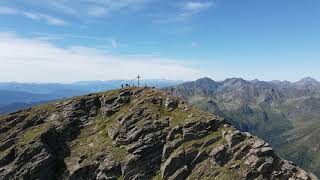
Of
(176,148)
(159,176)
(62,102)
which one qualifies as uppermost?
(62,102)

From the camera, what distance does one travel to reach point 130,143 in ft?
396


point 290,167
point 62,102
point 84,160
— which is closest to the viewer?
point 290,167

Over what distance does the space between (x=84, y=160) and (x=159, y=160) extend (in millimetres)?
22727

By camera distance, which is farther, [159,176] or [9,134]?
[9,134]

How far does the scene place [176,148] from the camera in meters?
114

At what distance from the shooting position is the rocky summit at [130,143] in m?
108

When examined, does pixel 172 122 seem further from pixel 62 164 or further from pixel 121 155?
pixel 62 164

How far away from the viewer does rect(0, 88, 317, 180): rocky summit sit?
108 metres

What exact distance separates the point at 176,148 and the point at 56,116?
148ft

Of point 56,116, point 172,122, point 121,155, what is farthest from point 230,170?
point 56,116

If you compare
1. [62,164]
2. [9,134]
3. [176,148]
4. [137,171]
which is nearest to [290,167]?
[176,148]

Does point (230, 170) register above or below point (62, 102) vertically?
below

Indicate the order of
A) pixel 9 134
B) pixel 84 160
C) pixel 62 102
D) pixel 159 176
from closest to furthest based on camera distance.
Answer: pixel 159 176 < pixel 84 160 < pixel 9 134 < pixel 62 102

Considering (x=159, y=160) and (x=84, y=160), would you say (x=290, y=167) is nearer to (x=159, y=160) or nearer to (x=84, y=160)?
(x=159, y=160)
